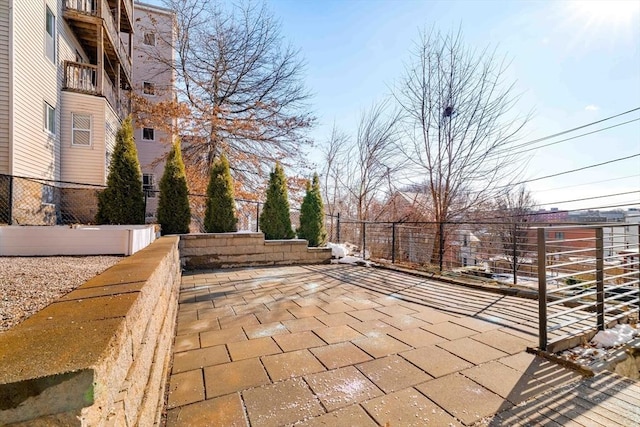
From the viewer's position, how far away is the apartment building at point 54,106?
608 centimetres

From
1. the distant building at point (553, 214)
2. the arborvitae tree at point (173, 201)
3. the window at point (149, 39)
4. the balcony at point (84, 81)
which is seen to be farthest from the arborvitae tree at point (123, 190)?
the window at point (149, 39)

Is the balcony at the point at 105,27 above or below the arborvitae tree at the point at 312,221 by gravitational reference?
above

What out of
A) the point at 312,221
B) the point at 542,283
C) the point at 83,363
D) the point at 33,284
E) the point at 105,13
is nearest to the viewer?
the point at 83,363

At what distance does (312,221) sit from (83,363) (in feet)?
19.6

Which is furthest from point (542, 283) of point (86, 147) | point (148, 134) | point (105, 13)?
point (148, 134)

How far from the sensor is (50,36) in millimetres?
7309

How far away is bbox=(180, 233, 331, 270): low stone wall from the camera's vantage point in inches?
208

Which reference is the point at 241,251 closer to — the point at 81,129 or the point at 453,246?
the point at 81,129

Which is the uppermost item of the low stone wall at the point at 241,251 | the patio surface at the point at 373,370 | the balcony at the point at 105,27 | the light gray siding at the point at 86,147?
the balcony at the point at 105,27

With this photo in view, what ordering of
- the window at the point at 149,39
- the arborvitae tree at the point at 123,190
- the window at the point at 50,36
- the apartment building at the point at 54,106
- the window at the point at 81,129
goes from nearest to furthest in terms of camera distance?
1. the arborvitae tree at the point at 123,190
2. the apartment building at the point at 54,106
3. the window at the point at 50,36
4. the window at the point at 81,129
5. the window at the point at 149,39

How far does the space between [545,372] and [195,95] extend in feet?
40.0

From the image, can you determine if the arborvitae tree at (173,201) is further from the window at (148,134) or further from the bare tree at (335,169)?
the window at (148,134)

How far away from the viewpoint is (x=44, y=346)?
0.70m

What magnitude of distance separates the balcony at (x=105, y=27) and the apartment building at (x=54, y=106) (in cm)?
3
